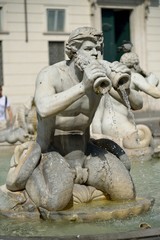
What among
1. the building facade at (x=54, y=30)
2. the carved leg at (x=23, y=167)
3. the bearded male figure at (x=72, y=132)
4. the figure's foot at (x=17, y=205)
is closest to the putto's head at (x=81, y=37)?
the bearded male figure at (x=72, y=132)

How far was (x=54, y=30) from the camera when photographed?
21531 mm

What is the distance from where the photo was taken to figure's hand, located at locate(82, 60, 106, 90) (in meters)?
3.75

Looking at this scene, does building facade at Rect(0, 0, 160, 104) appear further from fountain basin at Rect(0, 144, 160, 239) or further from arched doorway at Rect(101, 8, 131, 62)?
fountain basin at Rect(0, 144, 160, 239)

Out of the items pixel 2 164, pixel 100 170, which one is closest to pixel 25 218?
pixel 100 170

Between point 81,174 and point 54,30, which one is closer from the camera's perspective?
point 81,174

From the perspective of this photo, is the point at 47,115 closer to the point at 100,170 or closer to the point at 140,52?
the point at 100,170

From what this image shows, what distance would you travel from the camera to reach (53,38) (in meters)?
21.3

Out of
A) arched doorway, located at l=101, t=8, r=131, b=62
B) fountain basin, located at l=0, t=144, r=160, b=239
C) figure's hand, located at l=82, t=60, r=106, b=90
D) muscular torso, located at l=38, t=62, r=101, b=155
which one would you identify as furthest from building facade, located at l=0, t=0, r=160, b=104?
figure's hand, located at l=82, t=60, r=106, b=90

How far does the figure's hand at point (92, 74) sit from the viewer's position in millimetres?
3746

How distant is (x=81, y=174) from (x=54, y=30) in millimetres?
17705

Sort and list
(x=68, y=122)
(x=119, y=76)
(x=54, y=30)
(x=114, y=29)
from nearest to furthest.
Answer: (x=119, y=76), (x=68, y=122), (x=54, y=30), (x=114, y=29)

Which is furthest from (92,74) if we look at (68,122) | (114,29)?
(114,29)

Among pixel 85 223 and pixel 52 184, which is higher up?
pixel 52 184

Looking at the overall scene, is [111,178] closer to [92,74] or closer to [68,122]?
[68,122]
